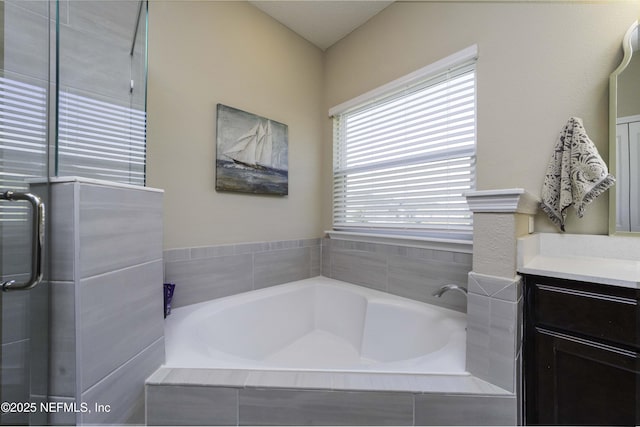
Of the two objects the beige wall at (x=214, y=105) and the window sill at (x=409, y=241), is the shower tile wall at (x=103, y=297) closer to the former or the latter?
the beige wall at (x=214, y=105)

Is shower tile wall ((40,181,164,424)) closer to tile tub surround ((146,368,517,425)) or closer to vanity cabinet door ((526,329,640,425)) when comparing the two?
tile tub surround ((146,368,517,425))

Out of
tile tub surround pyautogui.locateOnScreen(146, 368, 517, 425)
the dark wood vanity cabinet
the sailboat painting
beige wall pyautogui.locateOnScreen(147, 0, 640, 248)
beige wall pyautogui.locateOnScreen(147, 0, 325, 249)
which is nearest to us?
the dark wood vanity cabinet

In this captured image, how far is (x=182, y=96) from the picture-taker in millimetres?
1616

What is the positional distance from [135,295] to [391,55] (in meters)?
2.26

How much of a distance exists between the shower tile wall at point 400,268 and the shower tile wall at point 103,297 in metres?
1.48

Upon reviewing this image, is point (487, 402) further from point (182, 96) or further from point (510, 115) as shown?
point (182, 96)

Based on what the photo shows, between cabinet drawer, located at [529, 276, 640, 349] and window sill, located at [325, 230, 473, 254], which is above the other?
window sill, located at [325, 230, 473, 254]

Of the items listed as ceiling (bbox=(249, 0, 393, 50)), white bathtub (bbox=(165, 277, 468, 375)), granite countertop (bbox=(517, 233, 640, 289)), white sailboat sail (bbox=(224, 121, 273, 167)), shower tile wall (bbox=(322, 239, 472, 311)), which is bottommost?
white bathtub (bbox=(165, 277, 468, 375))

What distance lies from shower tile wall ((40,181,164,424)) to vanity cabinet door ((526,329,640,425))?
5.11 ft

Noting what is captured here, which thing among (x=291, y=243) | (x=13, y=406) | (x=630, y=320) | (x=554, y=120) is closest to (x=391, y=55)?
(x=554, y=120)

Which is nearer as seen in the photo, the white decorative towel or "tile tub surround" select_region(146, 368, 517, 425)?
"tile tub surround" select_region(146, 368, 517, 425)

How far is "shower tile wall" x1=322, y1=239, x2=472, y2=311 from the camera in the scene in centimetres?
159

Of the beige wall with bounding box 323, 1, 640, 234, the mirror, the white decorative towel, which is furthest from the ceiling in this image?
the white decorative towel

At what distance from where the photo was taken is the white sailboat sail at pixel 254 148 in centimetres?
184
